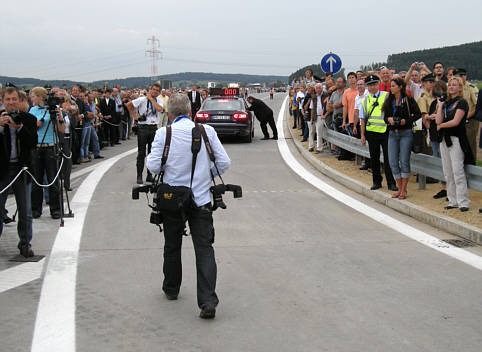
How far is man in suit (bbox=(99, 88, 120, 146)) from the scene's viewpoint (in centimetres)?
2083

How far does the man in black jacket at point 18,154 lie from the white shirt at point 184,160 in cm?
229

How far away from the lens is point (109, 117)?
66.8 feet

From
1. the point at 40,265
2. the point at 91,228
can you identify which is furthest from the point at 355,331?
the point at 91,228

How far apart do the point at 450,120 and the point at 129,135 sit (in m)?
18.7

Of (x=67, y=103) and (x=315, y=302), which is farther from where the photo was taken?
(x=67, y=103)

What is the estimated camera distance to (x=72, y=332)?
Answer: 465 centimetres

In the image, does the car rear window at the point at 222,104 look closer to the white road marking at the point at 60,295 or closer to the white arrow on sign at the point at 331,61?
the white arrow on sign at the point at 331,61

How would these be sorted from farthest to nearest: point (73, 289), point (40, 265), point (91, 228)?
1. point (91, 228)
2. point (40, 265)
3. point (73, 289)

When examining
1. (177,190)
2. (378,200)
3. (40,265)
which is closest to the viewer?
(177,190)

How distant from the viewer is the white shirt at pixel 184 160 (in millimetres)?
5105

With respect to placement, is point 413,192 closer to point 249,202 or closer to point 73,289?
point 249,202

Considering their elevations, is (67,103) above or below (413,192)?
above

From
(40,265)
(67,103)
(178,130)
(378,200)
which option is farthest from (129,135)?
(178,130)

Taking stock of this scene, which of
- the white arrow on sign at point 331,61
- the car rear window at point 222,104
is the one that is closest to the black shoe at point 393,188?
the white arrow on sign at point 331,61
